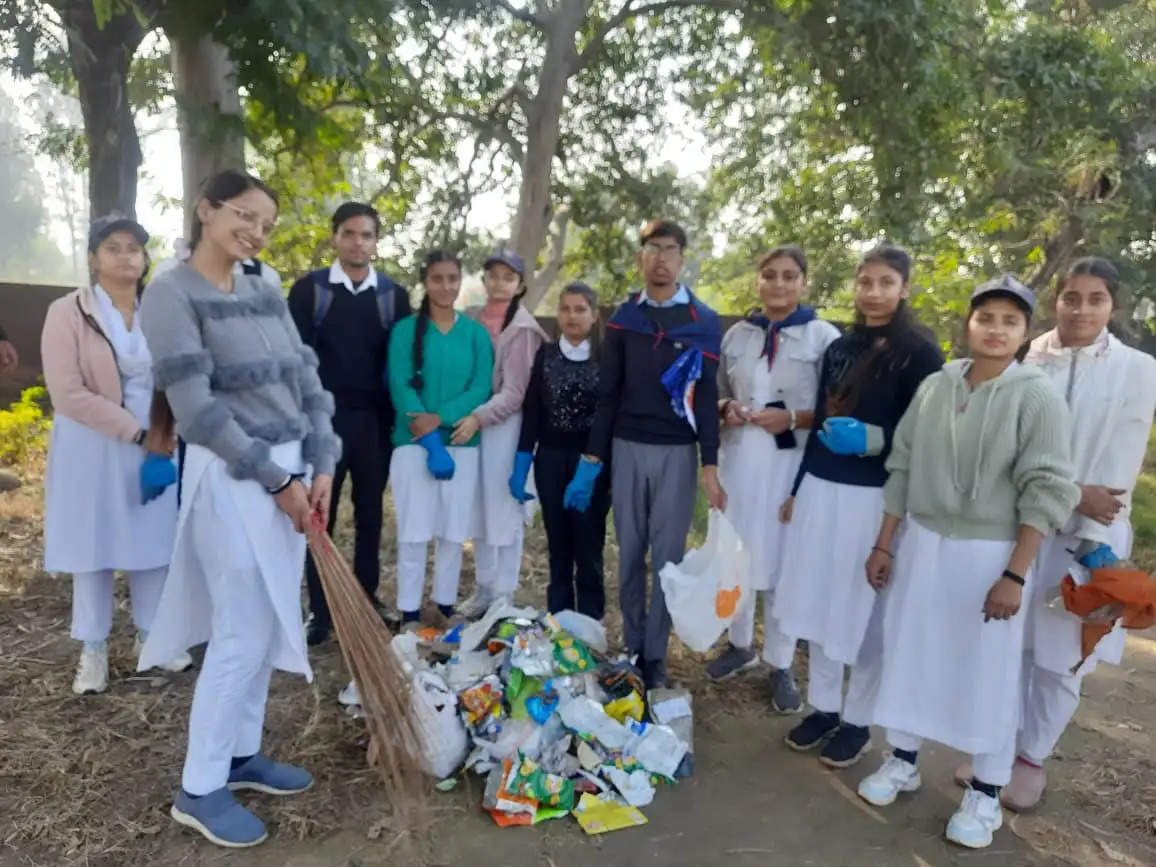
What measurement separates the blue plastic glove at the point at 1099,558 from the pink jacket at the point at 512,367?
233 centimetres

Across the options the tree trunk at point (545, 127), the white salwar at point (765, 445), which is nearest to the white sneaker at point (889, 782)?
the white salwar at point (765, 445)

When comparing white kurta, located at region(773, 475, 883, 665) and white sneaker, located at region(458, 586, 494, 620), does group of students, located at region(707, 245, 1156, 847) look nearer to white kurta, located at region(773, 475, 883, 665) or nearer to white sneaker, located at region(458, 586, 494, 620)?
white kurta, located at region(773, 475, 883, 665)

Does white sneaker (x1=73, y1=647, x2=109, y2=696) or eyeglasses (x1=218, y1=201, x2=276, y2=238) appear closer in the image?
eyeglasses (x1=218, y1=201, x2=276, y2=238)

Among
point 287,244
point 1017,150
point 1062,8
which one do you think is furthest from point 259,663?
point 1062,8

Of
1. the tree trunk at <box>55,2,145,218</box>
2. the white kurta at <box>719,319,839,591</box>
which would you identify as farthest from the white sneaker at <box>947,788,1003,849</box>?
the tree trunk at <box>55,2,145,218</box>

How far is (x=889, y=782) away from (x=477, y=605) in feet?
7.23

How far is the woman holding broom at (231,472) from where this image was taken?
7.32ft

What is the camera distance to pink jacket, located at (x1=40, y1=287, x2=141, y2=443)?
3176 millimetres

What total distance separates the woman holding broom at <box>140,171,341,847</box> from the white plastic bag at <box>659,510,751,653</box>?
4.46 feet

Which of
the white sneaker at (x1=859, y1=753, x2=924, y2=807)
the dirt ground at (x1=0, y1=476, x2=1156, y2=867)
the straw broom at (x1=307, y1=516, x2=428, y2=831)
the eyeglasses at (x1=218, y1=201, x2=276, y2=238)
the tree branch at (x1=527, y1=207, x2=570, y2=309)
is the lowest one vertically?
the dirt ground at (x1=0, y1=476, x2=1156, y2=867)

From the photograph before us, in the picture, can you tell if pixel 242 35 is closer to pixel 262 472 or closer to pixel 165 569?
pixel 165 569

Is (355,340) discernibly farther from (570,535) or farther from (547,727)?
(547,727)

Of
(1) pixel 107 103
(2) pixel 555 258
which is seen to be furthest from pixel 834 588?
(2) pixel 555 258

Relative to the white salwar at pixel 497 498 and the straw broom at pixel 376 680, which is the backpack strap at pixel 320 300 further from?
the straw broom at pixel 376 680
